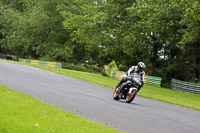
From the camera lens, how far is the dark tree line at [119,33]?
2862 cm

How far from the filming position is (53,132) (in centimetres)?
632

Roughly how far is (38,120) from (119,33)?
28.4 metres

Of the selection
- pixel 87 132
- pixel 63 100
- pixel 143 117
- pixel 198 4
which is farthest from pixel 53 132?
pixel 198 4

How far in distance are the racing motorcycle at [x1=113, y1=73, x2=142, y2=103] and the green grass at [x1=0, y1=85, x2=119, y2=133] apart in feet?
15.9

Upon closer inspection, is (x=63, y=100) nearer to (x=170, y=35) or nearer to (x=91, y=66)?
(x=170, y=35)

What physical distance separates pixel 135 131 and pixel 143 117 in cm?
238

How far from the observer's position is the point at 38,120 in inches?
285

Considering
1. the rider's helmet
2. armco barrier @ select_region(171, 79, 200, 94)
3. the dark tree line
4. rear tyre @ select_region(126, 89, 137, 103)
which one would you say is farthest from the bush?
the rider's helmet

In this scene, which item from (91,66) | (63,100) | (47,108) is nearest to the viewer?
(47,108)

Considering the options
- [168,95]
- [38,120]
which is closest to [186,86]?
[168,95]

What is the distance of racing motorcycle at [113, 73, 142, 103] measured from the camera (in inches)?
523

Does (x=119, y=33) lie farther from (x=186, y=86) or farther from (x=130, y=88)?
(x=130, y=88)

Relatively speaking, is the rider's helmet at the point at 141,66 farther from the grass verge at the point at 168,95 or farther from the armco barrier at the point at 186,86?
the armco barrier at the point at 186,86

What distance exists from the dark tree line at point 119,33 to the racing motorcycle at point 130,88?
492 inches
